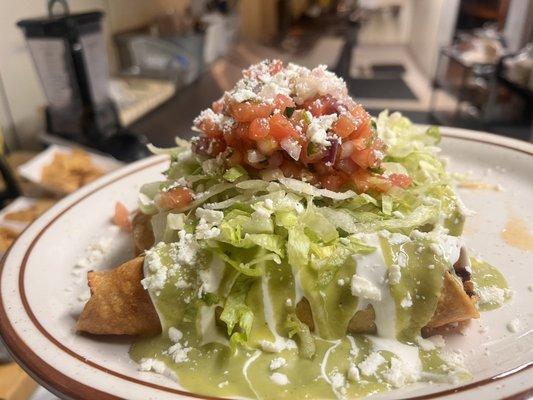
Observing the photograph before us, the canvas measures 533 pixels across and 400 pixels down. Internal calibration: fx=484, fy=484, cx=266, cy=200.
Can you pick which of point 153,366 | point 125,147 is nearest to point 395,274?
point 153,366

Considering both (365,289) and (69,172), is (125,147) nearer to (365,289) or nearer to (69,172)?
(69,172)

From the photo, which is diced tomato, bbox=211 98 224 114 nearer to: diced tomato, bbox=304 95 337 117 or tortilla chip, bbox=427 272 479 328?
diced tomato, bbox=304 95 337 117

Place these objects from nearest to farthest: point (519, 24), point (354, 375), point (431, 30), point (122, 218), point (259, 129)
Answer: point (354, 375) < point (259, 129) < point (122, 218) < point (519, 24) < point (431, 30)

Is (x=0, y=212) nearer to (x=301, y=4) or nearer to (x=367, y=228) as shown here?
(x=367, y=228)

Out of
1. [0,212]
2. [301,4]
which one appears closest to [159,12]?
[0,212]

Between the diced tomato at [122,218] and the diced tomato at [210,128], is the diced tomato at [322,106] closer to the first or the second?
the diced tomato at [210,128]

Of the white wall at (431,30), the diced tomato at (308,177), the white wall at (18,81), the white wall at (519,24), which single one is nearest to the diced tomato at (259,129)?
the diced tomato at (308,177)
